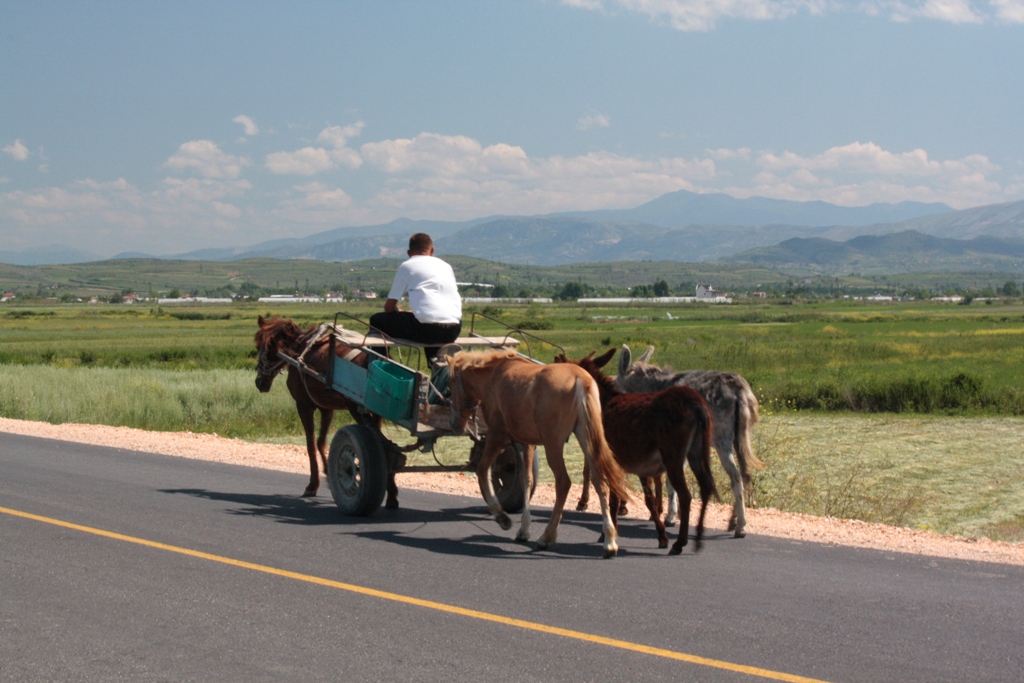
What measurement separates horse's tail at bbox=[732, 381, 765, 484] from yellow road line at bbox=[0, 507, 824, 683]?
174 inches

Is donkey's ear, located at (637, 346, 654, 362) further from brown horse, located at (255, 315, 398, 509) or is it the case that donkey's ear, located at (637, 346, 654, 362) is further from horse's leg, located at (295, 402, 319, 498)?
horse's leg, located at (295, 402, 319, 498)

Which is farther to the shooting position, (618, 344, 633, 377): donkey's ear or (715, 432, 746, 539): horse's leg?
(618, 344, 633, 377): donkey's ear

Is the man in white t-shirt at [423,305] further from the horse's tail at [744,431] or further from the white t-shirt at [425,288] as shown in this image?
the horse's tail at [744,431]

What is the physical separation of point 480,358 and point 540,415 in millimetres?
1073

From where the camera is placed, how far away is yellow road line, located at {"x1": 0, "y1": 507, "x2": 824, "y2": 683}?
5359mm

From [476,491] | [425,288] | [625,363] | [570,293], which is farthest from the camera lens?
[570,293]

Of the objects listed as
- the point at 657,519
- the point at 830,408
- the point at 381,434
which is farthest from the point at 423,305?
the point at 830,408

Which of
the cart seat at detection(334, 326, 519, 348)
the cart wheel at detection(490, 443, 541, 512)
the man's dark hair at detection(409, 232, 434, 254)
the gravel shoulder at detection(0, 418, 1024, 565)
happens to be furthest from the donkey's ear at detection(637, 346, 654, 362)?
the man's dark hair at detection(409, 232, 434, 254)

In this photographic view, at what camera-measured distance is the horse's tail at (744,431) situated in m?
9.93

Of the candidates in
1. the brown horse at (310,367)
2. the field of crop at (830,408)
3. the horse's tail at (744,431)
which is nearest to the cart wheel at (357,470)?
the brown horse at (310,367)

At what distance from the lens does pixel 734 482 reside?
379 inches

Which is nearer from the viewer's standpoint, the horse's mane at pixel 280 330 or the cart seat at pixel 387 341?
the cart seat at pixel 387 341

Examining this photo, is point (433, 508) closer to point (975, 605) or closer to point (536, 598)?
point (536, 598)

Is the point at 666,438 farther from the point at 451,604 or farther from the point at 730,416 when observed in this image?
the point at 451,604
